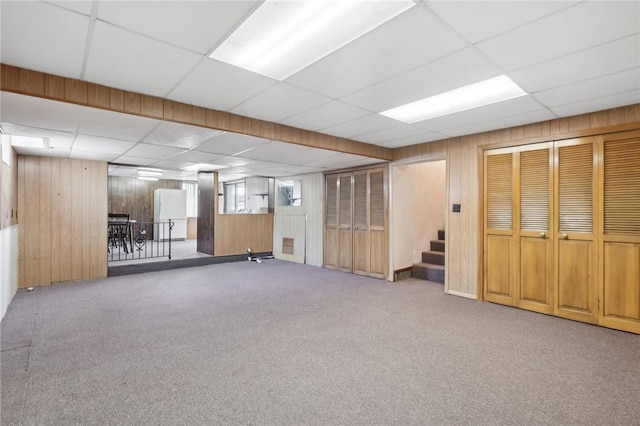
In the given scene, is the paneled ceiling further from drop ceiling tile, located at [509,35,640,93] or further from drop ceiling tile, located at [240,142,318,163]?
drop ceiling tile, located at [240,142,318,163]

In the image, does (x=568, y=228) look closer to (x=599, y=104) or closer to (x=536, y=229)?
(x=536, y=229)

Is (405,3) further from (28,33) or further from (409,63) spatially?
(28,33)

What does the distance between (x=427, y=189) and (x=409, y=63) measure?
4.50 metres

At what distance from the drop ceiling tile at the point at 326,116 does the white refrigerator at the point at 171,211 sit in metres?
8.18

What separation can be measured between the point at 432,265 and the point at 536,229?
2229 millimetres

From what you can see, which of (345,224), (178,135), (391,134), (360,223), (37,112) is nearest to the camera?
(37,112)

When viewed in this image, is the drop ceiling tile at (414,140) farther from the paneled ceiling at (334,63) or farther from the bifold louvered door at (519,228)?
the bifold louvered door at (519,228)

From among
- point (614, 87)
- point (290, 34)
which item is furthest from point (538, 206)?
point (290, 34)

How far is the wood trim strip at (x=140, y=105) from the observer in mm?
2461

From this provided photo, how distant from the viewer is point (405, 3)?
67.5 inches

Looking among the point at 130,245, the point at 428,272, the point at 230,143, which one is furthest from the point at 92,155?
the point at 428,272

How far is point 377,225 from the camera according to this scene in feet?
19.6

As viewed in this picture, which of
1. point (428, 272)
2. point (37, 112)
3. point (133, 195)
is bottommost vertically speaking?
point (428, 272)

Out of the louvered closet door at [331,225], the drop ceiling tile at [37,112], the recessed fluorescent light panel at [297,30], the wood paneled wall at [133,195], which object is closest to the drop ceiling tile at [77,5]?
the recessed fluorescent light panel at [297,30]
